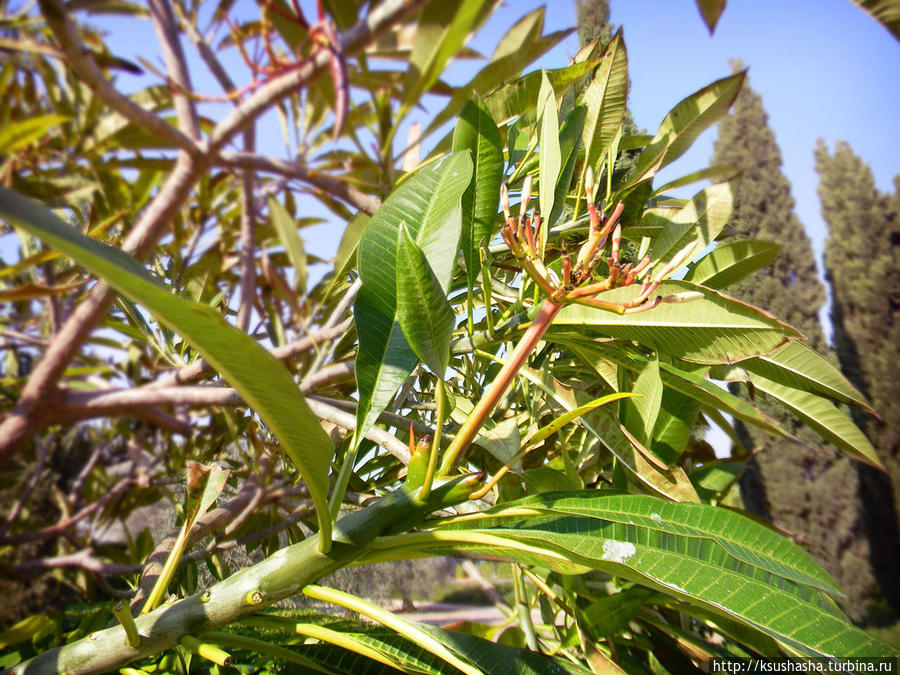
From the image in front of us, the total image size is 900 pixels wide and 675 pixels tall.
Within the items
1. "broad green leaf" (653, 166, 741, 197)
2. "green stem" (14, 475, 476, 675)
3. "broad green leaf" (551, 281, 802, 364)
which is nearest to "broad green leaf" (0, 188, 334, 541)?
"green stem" (14, 475, 476, 675)

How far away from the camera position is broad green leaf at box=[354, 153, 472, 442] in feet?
1.91

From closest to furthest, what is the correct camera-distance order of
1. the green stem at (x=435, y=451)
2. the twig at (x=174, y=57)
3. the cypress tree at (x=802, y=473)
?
the twig at (x=174, y=57), the green stem at (x=435, y=451), the cypress tree at (x=802, y=473)

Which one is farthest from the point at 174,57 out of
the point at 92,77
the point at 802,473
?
the point at 802,473

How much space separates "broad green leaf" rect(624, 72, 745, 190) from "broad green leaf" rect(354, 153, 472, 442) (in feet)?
1.10

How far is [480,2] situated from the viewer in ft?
0.97

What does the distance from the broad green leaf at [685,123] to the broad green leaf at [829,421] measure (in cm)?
35

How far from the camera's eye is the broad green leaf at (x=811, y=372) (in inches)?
27.9

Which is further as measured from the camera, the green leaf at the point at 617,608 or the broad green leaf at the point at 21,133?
the green leaf at the point at 617,608

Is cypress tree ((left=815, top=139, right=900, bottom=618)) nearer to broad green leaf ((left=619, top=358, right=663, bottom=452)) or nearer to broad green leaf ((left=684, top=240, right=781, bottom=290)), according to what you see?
broad green leaf ((left=684, top=240, right=781, bottom=290))

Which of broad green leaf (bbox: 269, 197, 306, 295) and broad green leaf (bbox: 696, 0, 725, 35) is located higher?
broad green leaf (bbox: 696, 0, 725, 35)

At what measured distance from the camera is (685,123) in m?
0.78

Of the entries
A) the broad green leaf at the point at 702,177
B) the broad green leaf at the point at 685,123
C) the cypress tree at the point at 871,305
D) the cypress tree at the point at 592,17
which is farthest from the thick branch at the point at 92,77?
the cypress tree at the point at 871,305

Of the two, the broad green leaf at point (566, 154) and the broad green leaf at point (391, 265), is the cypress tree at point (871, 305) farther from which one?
the broad green leaf at point (391, 265)

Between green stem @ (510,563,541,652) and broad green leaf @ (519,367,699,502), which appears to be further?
green stem @ (510,563,541,652)
